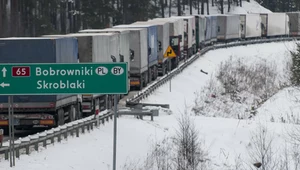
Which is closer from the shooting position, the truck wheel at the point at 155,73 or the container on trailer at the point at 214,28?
the truck wheel at the point at 155,73

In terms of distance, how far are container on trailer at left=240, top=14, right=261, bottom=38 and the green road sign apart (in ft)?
233

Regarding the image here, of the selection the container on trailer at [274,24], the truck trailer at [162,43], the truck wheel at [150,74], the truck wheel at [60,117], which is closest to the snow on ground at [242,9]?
the container on trailer at [274,24]

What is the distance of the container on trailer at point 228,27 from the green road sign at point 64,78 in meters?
63.7

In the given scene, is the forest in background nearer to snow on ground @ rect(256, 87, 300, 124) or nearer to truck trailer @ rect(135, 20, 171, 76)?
truck trailer @ rect(135, 20, 171, 76)

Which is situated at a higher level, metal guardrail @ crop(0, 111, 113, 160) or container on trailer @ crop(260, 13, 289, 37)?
container on trailer @ crop(260, 13, 289, 37)

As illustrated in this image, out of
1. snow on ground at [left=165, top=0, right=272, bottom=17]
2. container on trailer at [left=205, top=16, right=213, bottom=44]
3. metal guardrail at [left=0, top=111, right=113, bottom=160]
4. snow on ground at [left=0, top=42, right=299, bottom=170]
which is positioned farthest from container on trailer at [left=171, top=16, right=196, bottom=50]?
snow on ground at [left=165, top=0, right=272, bottom=17]

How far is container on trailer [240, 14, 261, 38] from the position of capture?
82963 millimetres

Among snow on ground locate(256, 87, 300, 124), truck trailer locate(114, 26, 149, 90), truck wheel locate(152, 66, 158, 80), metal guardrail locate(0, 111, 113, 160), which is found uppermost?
truck trailer locate(114, 26, 149, 90)

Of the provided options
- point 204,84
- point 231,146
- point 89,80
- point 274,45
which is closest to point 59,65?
point 89,80

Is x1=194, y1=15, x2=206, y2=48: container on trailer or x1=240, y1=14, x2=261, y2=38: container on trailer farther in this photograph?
x1=240, y1=14, x2=261, y2=38: container on trailer

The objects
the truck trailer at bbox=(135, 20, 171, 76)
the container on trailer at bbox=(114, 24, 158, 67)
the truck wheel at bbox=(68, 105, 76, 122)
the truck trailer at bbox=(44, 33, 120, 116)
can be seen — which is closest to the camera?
the truck wheel at bbox=(68, 105, 76, 122)

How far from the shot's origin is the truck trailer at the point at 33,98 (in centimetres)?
2048

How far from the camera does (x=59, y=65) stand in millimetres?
12594

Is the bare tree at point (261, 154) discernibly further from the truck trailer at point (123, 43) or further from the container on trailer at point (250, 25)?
the container on trailer at point (250, 25)
